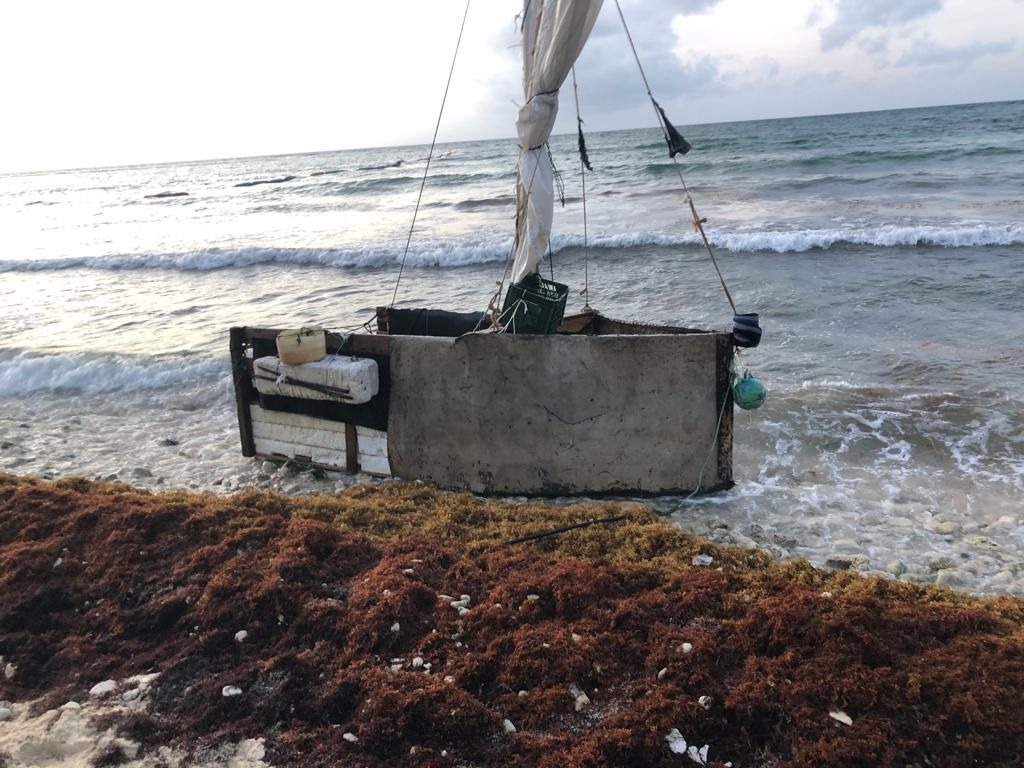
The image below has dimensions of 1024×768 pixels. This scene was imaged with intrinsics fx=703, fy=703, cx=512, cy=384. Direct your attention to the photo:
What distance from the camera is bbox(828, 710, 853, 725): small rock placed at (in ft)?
10.7

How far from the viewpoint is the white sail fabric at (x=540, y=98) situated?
236 inches

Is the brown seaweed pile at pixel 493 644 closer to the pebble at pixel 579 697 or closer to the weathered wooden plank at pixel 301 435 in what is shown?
the pebble at pixel 579 697

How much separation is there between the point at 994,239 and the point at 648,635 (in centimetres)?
1804

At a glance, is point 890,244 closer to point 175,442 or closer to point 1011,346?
point 1011,346

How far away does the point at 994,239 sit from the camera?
17.3 m

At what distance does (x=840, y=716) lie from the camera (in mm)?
3295

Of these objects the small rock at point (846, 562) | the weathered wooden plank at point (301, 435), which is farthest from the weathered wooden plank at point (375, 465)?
the small rock at point (846, 562)

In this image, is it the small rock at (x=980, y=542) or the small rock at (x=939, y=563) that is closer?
the small rock at (x=939, y=563)

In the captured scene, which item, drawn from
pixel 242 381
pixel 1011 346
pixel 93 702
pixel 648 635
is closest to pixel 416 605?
pixel 648 635

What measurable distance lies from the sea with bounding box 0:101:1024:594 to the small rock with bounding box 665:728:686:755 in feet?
8.76

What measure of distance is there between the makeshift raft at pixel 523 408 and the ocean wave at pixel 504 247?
13.9 meters

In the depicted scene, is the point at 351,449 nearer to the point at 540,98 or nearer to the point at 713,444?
the point at 713,444

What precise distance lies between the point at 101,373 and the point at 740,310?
37.0ft

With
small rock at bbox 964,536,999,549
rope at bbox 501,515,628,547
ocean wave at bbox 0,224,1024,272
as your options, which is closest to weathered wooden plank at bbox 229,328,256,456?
rope at bbox 501,515,628,547
